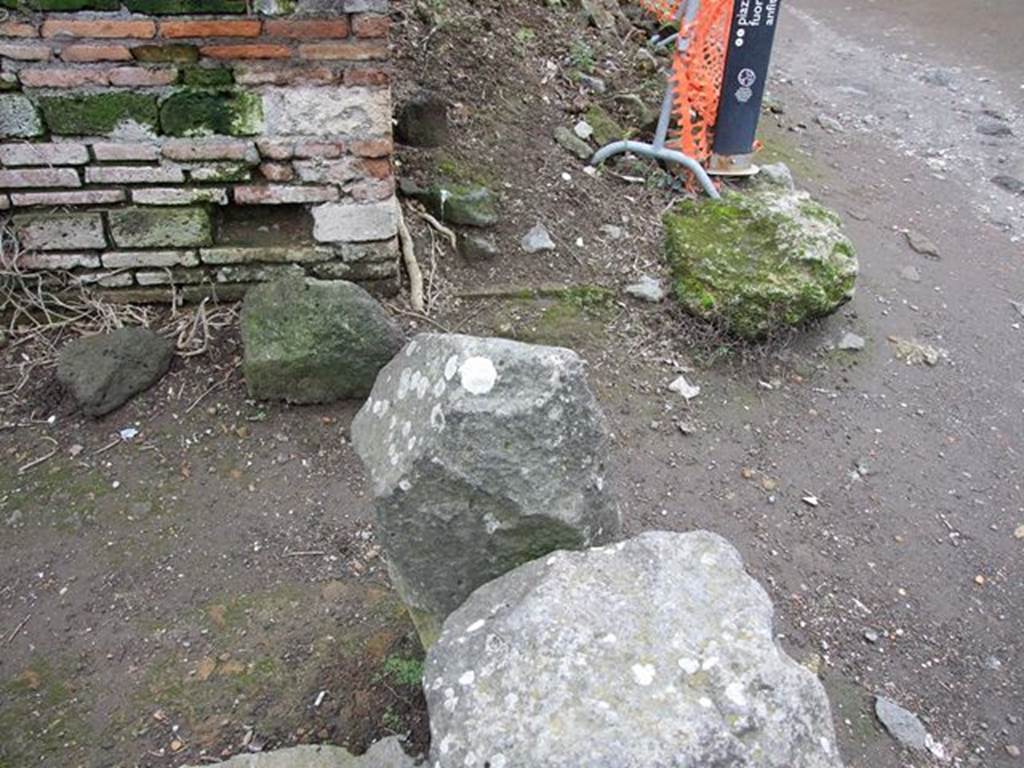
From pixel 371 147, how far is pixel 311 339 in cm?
79

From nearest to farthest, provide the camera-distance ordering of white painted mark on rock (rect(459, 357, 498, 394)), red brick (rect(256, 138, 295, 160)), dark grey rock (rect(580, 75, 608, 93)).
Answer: white painted mark on rock (rect(459, 357, 498, 394))
red brick (rect(256, 138, 295, 160))
dark grey rock (rect(580, 75, 608, 93))

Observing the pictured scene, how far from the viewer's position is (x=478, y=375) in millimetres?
1969

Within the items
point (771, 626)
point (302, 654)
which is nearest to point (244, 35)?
point (302, 654)

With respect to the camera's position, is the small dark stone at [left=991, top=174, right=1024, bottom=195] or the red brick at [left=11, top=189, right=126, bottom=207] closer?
the red brick at [left=11, top=189, right=126, bottom=207]

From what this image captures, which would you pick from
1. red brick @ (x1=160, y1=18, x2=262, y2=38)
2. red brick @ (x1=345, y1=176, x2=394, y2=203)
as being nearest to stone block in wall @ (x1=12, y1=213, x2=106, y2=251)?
red brick @ (x1=160, y1=18, x2=262, y2=38)

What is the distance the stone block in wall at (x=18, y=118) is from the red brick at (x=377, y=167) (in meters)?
1.17

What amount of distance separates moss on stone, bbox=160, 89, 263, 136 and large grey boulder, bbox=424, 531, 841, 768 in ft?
7.41

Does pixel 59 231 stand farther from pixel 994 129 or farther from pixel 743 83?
pixel 994 129

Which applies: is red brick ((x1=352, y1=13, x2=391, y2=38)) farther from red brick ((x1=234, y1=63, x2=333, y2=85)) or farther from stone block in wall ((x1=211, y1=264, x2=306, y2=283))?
stone block in wall ((x1=211, y1=264, x2=306, y2=283))

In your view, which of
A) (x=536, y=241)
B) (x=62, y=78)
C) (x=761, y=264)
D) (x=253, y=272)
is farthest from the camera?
(x=536, y=241)

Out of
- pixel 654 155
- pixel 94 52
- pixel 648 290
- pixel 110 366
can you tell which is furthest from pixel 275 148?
pixel 654 155

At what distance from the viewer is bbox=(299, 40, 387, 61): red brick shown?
3199 millimetres

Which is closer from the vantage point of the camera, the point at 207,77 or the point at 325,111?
the point at 207,77

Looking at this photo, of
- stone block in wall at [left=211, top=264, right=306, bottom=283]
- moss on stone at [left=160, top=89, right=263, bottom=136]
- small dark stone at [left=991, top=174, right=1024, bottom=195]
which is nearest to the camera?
moss on stone at [left=160, top=89, right=263, bottom=136]
